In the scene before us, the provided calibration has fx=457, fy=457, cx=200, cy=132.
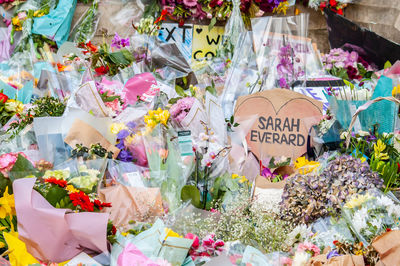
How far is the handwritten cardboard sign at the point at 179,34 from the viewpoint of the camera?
11.7 feet

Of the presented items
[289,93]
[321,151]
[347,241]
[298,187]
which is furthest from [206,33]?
[347,241]

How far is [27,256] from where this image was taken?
4.78 ft

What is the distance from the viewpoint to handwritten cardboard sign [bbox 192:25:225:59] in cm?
357

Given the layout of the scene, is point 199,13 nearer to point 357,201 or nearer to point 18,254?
point 357,201

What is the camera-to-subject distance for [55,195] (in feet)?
5.22

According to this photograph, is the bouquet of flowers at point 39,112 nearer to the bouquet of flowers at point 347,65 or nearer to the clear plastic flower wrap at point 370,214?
the clear plastic flower wrap at point 370,214

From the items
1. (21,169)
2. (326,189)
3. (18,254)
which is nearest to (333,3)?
(326,189)

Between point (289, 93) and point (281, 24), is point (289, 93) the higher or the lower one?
the lower one

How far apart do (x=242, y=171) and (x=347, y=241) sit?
78cm

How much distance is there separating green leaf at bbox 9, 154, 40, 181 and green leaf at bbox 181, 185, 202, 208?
0.58 m

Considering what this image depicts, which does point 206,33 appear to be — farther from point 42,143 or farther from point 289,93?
point 42,143

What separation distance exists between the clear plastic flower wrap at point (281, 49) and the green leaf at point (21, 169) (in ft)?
5.06

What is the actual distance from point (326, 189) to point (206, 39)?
7.29ft

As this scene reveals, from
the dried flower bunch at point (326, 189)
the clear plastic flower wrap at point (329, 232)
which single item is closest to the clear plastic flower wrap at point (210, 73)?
the dried flower bunch at point (326, 189)
